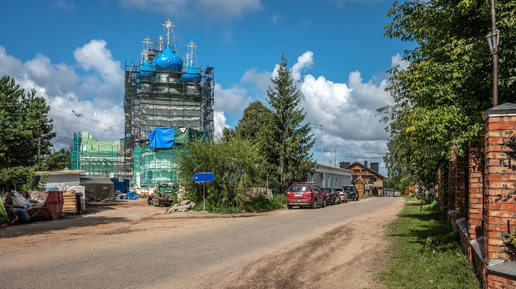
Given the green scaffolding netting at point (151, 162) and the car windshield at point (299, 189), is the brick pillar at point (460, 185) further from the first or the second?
the green scaffolding netting at point (151, 162)

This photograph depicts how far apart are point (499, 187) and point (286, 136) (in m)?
27.9

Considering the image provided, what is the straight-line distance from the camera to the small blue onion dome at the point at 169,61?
181ft

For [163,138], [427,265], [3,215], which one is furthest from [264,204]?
[163,138]

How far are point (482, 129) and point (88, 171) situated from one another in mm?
58131

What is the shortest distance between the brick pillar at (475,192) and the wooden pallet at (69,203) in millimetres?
21536

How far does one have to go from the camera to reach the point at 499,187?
18.2 feet

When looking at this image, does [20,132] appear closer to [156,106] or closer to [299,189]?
[299,189]

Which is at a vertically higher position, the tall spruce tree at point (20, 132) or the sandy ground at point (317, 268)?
the tall spruce tree at point (20, 132)

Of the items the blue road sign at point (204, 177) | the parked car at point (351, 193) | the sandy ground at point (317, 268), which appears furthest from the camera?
the parked car at point (351, 193)

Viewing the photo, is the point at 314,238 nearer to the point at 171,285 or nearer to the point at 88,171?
the point at 171,285

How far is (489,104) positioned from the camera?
8.75 meters

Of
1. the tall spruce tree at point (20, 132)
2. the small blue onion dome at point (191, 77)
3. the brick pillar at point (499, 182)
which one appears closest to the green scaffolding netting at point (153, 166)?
the small blue onion dome at point (191, 77)

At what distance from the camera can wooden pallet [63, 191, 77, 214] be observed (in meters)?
23.2

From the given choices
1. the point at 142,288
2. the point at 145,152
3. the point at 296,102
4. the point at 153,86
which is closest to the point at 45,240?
the point at 142,288
